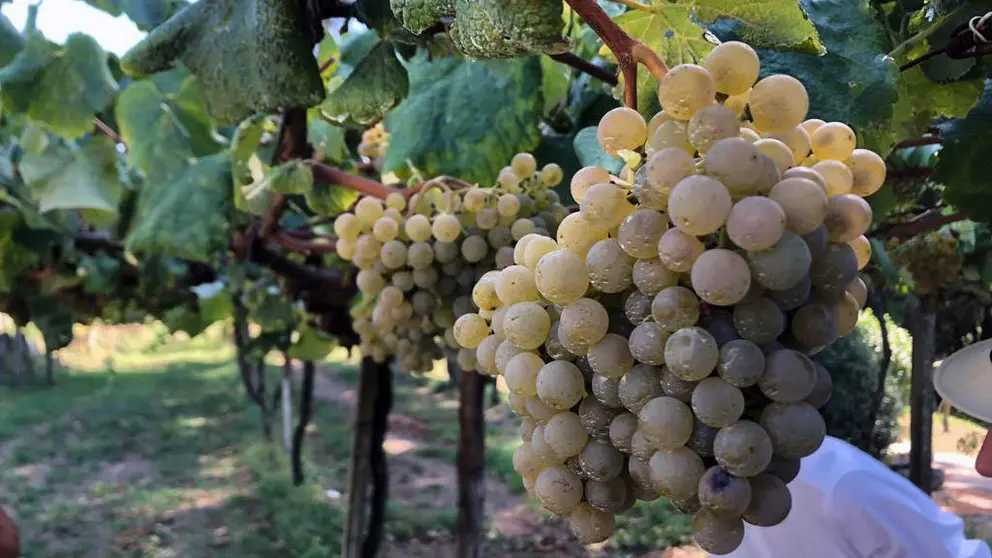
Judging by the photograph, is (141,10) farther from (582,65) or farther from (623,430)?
(623,430)

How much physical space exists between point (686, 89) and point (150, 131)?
1645mm

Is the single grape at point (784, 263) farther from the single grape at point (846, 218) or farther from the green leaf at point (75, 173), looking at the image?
the green leaf at point (75, 173)

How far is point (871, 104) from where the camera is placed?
63 centimetres

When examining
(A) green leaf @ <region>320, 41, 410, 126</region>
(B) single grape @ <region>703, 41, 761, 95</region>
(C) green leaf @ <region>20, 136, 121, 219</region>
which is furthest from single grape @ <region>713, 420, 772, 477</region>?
(C) green leaf @ <region>20, 136, 121, 219</region>

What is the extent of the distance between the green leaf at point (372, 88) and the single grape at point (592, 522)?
1.79ft

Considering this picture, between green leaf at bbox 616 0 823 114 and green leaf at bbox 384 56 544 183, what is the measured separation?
55cm

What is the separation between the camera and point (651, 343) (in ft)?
1.48

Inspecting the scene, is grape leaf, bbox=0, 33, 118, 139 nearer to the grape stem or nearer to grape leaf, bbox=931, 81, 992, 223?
the grape stem

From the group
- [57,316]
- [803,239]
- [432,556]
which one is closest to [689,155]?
[803,239]

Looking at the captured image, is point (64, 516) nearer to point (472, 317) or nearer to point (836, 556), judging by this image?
point (836, 556)

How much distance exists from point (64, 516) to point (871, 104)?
18.0 ft

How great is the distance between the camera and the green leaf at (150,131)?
67.7 inches

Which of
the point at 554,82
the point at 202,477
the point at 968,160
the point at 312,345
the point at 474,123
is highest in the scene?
the point at 554,82

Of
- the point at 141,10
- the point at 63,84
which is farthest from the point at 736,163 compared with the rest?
the point at 63,84
